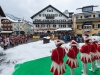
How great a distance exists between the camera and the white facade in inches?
1821

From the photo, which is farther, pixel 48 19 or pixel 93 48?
pixel 48 19

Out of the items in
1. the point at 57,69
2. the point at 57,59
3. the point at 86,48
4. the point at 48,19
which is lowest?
the point at 57,69

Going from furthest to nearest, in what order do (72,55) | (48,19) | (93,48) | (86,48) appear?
(48,19)
(93,48)
(86,48)
(72,55)

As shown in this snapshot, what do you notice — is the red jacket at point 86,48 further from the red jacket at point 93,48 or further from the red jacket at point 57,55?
the red jacket at point 57,55

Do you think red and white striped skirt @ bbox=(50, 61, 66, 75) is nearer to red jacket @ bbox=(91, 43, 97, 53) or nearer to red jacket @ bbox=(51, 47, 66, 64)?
red jacket @ bbox=(51, 47, 66, 64)

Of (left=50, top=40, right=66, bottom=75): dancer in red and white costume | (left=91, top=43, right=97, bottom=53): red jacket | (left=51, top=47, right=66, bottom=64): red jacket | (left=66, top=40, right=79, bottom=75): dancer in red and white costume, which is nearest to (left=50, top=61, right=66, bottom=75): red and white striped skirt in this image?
(left=50, top=40, right=66, bottom=75): dancer in red and white costume

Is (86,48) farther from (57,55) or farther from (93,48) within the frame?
(57,55)

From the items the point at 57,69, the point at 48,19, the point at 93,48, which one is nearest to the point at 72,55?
the point at 57,69

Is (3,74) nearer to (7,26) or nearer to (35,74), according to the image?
(35,74)

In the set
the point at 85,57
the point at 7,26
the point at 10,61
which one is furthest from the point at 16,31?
the point at 85,57

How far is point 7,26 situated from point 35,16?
70.7 ft

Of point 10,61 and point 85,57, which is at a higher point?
point 85,57

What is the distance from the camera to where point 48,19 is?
46562mm

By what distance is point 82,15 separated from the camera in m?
40.0
